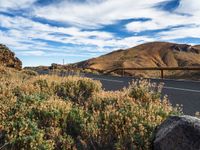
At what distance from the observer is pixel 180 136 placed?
6.51 m

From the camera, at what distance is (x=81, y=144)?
26.3ft

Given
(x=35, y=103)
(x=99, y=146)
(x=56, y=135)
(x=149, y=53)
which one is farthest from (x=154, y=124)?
(x=149, y=53)

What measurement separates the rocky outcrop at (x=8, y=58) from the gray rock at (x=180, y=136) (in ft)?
105

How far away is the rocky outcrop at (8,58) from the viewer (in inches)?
1503

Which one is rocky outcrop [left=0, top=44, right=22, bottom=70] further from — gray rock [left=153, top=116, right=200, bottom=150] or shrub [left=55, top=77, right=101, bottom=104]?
gray rock [left=153, top=116, right=200, bottom=150]

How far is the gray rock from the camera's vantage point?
6398 millimetres

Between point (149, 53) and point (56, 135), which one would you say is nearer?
point (56, 135)

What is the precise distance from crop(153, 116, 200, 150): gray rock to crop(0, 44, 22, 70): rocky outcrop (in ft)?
105

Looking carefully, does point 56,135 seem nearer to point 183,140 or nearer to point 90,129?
point 90,129

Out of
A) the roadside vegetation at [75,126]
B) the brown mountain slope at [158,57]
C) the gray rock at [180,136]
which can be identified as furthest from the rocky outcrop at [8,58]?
Answer: the brown mountain slope at [158,57]

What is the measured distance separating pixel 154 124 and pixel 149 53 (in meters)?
180

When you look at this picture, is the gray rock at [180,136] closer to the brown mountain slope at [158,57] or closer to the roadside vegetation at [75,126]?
the roadside vegetation at [75,126]

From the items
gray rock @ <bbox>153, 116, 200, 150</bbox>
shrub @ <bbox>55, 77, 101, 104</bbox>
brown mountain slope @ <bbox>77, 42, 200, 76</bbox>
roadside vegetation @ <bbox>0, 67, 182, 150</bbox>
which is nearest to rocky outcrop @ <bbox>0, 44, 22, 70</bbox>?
shrub @ <bbox>55, 77, 101, 104</bbox>

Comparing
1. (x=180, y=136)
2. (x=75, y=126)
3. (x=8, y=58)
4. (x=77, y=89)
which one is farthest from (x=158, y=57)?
(x=180, y=136)
